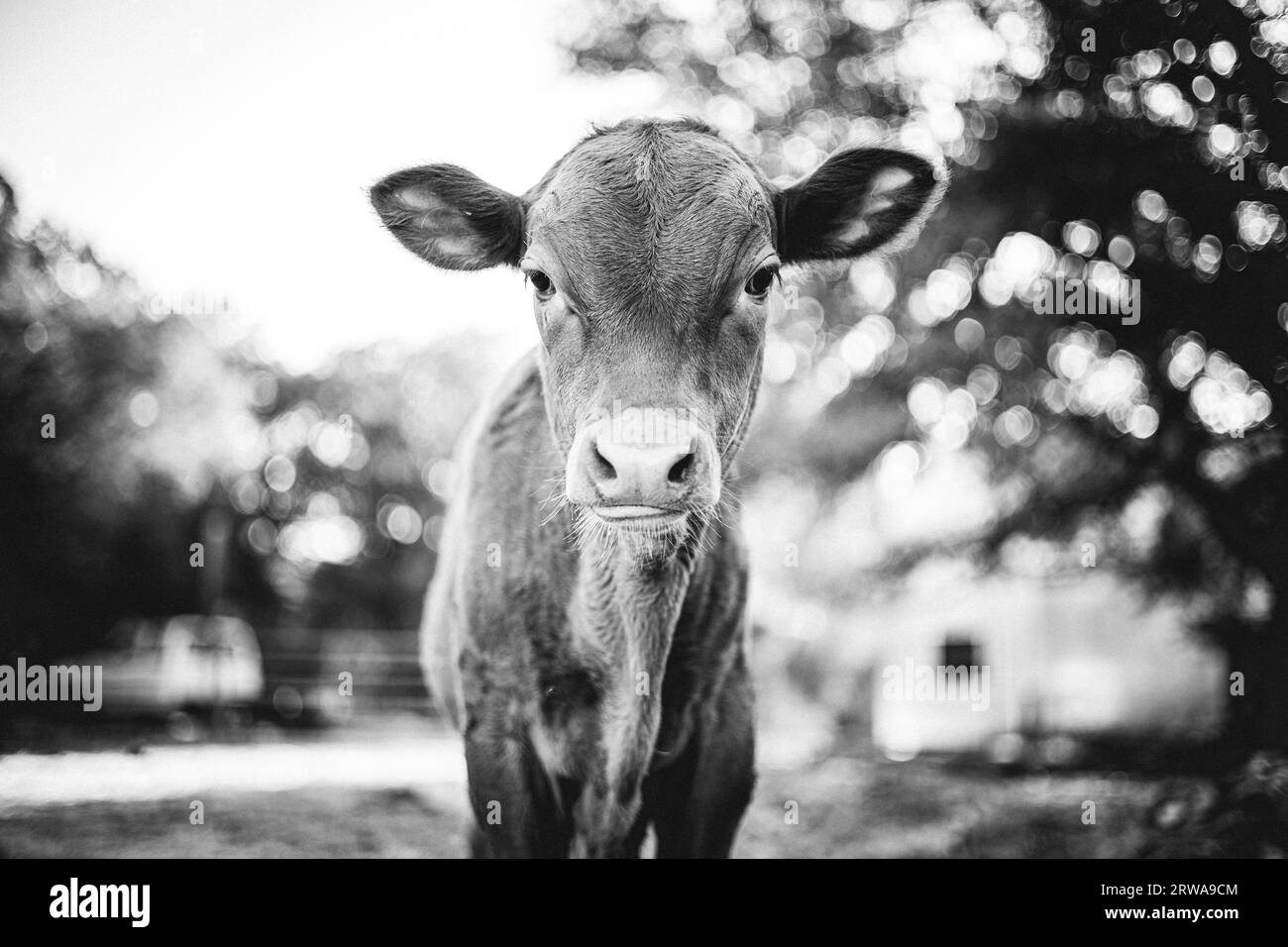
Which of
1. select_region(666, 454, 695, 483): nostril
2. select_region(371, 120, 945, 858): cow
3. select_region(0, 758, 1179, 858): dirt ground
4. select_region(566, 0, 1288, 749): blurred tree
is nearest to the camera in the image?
select_region(666, 454, 695, 483): nostril

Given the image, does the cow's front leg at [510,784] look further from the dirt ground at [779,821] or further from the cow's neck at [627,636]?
the dirt ground at [779,821]

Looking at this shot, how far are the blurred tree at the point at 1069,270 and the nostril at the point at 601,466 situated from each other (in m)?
4.19

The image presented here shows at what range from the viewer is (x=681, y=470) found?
7.15ft

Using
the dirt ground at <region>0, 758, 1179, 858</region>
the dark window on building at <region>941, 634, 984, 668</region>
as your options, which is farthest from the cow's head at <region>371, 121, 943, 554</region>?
the dark window on building at <region>941, 634, 984, 668</region>

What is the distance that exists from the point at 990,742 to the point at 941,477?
249cm

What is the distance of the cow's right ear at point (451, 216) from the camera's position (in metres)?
2.99

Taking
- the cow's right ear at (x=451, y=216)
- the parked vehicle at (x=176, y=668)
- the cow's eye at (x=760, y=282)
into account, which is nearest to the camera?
the cow's eye at (x=760, y=282)

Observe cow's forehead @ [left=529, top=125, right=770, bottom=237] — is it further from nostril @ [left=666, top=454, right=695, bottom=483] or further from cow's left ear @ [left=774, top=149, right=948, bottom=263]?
nostril @ [left=666, top=454, right=695, bottom=483]

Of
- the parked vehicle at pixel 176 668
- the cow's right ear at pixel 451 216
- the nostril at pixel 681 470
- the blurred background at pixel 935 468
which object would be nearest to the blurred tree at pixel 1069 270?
the blurred background at pixel 935 468

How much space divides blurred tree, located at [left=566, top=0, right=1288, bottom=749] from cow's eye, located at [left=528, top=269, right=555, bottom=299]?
13.0 feet

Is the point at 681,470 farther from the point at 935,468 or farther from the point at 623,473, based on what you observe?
the point at 935,468

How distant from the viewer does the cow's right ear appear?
2988 millimetres

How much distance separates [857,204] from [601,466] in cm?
146
